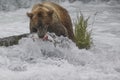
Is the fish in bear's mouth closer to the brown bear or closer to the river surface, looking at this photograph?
the brown bear

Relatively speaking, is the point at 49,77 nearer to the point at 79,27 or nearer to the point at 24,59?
the point at 24,59

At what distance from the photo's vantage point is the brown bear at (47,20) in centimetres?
631

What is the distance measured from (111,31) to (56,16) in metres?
4.93

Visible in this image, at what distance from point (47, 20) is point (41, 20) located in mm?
146

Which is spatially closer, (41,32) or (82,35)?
(41,32)

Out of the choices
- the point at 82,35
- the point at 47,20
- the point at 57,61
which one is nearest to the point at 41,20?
the point at 47,20

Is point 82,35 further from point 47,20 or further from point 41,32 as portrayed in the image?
point 41,32

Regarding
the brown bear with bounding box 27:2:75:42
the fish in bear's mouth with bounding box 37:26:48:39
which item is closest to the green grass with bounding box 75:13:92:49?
the brown bear with bounding box 27:2:75:42

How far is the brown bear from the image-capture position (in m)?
6.31

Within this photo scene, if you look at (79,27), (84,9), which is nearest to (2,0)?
(84,9)

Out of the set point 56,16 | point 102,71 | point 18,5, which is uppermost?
point 56,16

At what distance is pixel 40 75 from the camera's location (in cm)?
580

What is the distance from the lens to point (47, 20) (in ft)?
21.1

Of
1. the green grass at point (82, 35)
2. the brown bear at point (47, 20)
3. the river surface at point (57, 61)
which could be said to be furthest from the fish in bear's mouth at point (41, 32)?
the green grass at point (82, 35)
